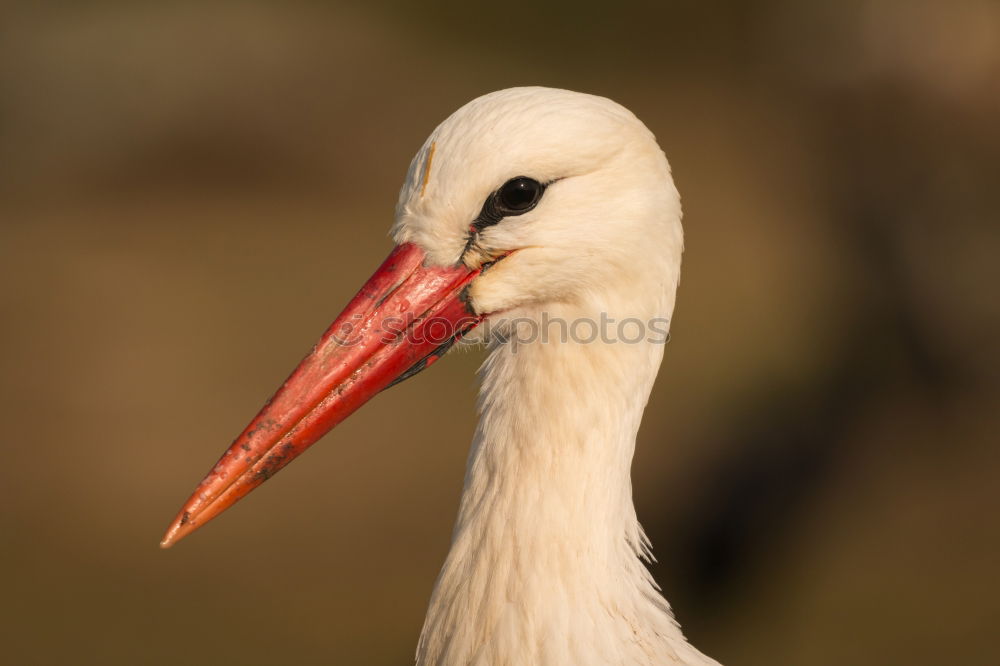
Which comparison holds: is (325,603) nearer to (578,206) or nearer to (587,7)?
(578,206)

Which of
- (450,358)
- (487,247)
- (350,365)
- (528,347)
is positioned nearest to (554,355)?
(528,347)

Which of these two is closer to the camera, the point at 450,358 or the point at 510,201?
the point at 510,201

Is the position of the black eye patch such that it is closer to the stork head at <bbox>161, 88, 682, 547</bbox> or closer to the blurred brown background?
the stork head at <bbox>161, 88, 682, 547</bbox>

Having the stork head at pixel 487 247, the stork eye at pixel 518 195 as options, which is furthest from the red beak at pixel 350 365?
the stork eye at pixel 518 195

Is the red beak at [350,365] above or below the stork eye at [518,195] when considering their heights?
below

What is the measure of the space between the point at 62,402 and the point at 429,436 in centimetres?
149

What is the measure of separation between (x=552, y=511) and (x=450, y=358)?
2905 millimetres

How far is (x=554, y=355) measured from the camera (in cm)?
127

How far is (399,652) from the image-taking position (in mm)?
3039

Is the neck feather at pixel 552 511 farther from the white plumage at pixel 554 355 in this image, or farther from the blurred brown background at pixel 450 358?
the blurred brown background at pixel 450 358

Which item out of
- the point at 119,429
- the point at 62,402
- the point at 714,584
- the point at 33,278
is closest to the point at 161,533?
the point at 119,429

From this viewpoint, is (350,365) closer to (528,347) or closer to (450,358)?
(528,347)

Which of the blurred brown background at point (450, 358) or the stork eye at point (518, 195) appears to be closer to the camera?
the stork eye at point (518, 195)

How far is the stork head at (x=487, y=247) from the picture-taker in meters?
1.21
